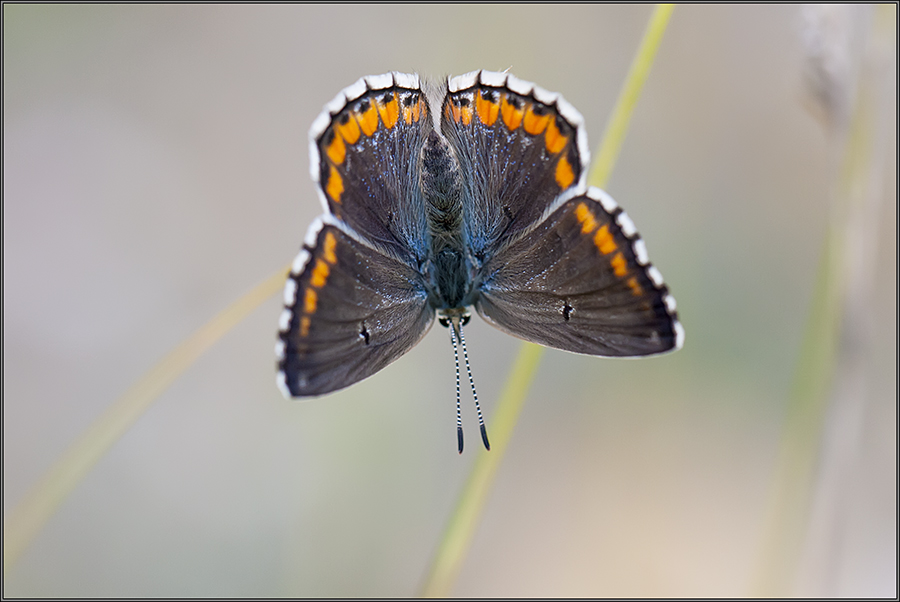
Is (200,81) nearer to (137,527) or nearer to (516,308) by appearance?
(137,527)

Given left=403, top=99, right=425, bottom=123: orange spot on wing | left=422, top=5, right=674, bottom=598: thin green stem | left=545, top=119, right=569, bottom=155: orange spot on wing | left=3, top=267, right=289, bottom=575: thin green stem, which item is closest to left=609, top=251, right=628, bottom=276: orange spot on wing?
left=422, top=5, right=674, bottom=598: thin green stem

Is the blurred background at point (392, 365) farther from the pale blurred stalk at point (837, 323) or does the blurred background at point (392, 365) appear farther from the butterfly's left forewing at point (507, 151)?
the pale blurred stalk at point (837, 323)

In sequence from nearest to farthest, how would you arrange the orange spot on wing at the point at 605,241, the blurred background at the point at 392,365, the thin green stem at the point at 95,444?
1. the thin green stem at the point at 95,444
2. the orange spot on wing at the point at 605,241
3. the blurred background at the point at 392,365

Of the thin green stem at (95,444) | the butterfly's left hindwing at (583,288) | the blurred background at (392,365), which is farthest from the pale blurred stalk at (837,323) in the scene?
the blurred background at (392,365)

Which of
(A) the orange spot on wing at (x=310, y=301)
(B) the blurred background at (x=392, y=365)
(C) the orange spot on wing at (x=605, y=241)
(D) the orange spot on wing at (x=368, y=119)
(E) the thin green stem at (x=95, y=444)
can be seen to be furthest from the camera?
(B) the blurred background at (x=392, y=365)

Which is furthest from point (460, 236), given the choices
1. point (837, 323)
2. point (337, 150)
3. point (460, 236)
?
point (837, 323)

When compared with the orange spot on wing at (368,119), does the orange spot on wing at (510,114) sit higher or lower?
higher
